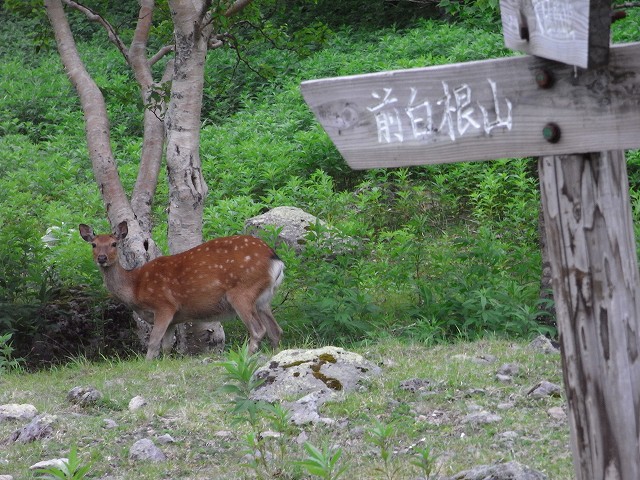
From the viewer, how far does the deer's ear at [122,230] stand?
9086 mm

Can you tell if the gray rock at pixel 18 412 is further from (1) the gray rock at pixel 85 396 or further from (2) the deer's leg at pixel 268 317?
(2) the deer's leg at pixel 268 317

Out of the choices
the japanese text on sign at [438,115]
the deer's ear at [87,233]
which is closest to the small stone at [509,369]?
the japanese text on sign at [438,115]

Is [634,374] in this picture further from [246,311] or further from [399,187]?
[399,187]

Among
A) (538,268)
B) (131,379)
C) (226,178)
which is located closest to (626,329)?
(131,379)

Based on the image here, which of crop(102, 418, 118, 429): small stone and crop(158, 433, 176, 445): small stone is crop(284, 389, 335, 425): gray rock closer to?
crop(158, 433, 176, 445): small stone

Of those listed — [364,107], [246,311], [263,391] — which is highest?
[364,107]

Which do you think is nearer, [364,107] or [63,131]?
[364,107]

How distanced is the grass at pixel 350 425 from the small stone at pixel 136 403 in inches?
1.6

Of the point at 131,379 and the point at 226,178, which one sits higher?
the point at 131,379

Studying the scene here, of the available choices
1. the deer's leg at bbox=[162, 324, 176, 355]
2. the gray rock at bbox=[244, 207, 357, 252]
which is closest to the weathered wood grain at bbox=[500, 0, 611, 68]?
the deer's leg at bbox=[162, 324, 176, 355]

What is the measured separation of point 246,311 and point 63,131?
9834 millimetres

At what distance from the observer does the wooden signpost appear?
296cm

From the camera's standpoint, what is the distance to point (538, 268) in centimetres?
905

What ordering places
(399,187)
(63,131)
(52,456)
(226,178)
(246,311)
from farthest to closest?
(63,131) → (226,178) → (399,187) → (246,311) → (52,456)
